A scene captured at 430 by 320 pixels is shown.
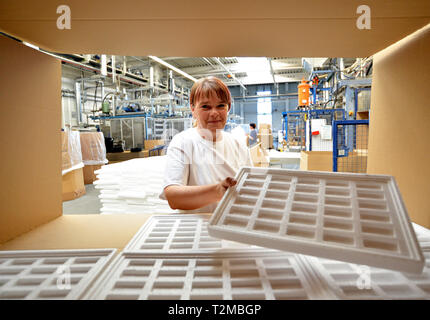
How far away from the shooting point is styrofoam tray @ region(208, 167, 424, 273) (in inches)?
15.0

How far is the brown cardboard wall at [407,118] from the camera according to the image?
65 centimetres

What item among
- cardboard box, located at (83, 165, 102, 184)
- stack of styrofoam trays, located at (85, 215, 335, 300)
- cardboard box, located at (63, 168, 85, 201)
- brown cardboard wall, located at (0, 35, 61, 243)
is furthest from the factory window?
stack of styrofoam trays, located at (85, 215, 335, 300)

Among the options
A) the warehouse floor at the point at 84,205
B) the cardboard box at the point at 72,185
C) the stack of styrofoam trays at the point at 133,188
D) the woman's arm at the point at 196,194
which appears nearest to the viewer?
the woman's arm at the point at 196,194

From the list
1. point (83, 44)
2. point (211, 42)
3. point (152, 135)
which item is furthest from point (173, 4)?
point (152, 135)

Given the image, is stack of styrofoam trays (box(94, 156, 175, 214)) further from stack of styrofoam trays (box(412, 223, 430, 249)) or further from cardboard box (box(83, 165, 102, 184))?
cardboard box (box(83, 165, 102, 184))

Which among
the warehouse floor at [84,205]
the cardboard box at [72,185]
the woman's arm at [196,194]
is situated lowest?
the warehouse floor at [84,205]

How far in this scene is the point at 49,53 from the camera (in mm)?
796

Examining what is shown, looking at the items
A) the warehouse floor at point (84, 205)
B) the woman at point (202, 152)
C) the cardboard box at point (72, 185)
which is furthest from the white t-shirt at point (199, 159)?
the cardboard box at point (72, 185)

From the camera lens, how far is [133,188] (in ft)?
5.32

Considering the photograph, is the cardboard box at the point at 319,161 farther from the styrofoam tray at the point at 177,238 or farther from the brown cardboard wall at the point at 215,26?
the styrofoam tray at the point at 177,238

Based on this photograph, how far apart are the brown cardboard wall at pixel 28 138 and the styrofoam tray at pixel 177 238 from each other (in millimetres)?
361

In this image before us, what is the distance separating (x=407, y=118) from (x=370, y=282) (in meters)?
0.54

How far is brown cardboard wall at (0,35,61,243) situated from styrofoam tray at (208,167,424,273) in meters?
0.59

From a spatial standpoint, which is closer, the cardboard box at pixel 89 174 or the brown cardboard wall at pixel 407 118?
the brown cardboard wall at pixel 407 118
